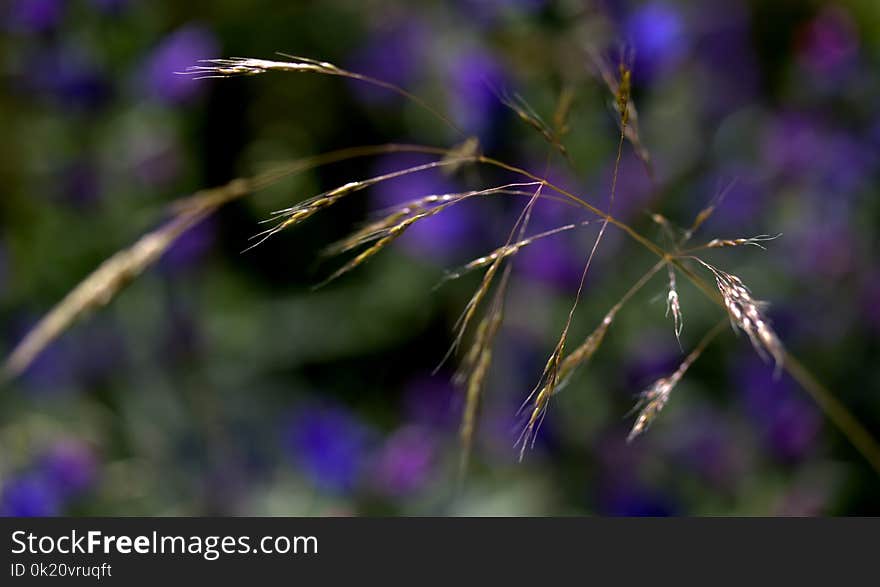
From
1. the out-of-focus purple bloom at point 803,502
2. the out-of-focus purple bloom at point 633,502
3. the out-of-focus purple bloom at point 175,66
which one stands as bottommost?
the out-of-focus purple bloom at point 803,502

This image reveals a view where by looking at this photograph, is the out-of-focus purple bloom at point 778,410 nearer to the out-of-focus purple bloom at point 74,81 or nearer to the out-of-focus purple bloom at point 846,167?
the out-of-focus purple bloom at point 846,167

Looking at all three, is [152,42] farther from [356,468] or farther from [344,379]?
[356,468]

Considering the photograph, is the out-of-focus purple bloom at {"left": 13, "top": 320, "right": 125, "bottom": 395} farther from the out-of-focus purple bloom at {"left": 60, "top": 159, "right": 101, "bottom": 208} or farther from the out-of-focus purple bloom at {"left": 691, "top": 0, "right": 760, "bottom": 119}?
the out-of-focus purple bloom at {"left": 691, "top": 0, "right": 760, "bottom": 119}

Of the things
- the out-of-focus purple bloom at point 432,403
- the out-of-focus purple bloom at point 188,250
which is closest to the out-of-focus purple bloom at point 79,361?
the out-of-focus purple bloom at point 188,250

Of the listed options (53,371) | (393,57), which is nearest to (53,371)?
(53,371)

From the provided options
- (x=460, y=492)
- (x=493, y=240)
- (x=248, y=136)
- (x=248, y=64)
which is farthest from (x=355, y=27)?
(x=248, y=64)
